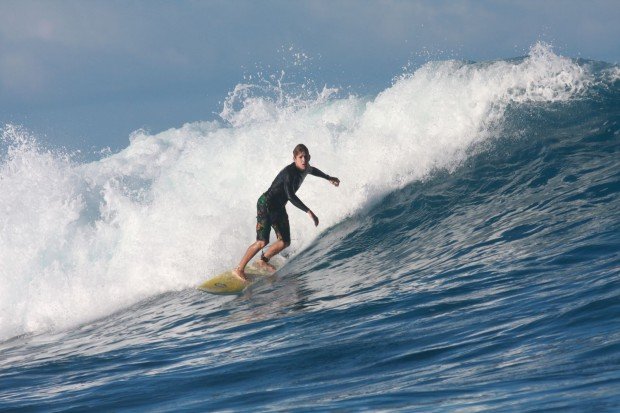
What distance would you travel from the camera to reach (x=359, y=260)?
1086cm

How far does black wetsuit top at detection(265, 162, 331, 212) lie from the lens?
1057cm

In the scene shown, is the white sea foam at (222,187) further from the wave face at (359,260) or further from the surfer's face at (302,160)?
the surfer's face at (302,160)

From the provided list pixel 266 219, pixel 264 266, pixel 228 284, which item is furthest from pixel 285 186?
pixel 228 284

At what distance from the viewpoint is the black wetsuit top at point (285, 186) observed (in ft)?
34.7

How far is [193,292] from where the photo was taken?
11.5m

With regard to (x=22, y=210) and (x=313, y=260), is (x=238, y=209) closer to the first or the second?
(x=313, y=260)

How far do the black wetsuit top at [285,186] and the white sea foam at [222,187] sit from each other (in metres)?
1.82

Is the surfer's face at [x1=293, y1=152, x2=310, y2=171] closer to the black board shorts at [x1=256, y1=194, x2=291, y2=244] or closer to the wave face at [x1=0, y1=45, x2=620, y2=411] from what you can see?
the black board shorts at [x1=256, y1=194, x2=291, y2=244]

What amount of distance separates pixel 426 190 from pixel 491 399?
859 centimetres

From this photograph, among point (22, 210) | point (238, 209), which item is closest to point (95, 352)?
point (238, 209)

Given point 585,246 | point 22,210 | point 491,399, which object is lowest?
point 491,399

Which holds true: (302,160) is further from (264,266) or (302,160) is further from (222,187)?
(222,187)

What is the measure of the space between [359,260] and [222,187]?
575 centimetres

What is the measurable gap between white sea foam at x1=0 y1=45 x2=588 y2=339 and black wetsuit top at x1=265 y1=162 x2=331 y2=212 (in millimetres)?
1819
